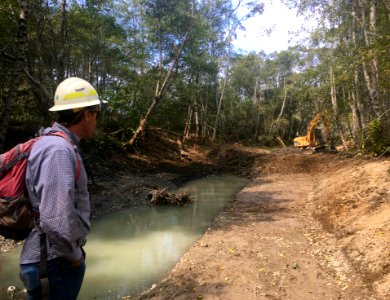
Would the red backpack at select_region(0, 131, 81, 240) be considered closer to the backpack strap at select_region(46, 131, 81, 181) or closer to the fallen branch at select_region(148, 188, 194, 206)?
the backpack strap at select_region(46, 131, 81, 181)

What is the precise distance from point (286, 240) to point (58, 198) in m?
6.07

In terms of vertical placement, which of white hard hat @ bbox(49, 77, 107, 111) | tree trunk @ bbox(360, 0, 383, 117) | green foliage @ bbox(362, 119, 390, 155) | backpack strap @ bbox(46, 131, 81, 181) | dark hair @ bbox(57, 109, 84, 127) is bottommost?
green foliage @ bbox(362, 119, 390, 155)

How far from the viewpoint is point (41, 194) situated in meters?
1.78

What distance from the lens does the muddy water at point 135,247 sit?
5.57 meters

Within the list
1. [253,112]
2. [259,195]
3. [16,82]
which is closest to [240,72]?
[253,112]

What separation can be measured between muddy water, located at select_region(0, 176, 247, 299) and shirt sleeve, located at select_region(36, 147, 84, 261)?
12.5ft

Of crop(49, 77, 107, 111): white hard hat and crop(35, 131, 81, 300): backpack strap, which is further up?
crop(49, 77, 107, 111): white hard hat

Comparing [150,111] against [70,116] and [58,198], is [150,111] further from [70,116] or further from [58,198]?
[58,198]

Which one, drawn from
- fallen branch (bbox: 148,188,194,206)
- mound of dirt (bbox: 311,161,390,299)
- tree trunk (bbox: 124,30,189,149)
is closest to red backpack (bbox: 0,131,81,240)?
mound of dirt (bbox: 311,161,390,299)

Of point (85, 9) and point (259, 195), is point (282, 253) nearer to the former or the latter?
point (259, 195)

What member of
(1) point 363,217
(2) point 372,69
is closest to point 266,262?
(1) point 363,217

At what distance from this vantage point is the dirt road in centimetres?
Answer: 484

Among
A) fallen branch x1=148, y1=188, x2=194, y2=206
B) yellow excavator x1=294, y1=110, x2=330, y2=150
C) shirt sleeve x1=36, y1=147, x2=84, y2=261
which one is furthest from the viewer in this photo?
yellow excavator x1=294, y1=110, x2=330, y2=150

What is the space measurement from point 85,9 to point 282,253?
495 inches
